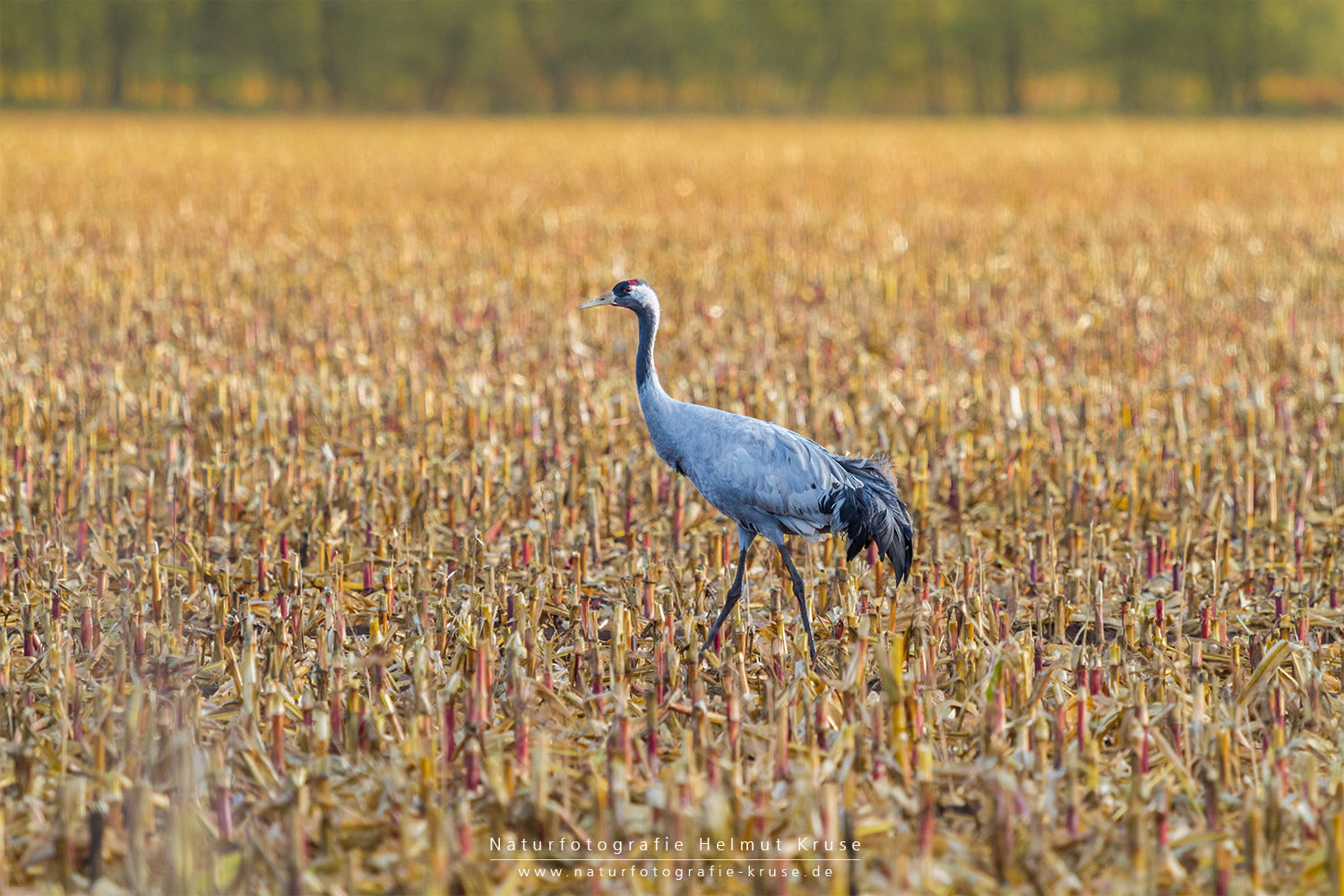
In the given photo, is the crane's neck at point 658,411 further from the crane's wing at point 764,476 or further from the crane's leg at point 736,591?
the crane's leg at point 736,591

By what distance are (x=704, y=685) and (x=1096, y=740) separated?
4.43ft

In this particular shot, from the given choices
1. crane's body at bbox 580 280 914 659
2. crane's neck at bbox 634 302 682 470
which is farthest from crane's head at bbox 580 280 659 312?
crane's body at bbox 580 280 914 659

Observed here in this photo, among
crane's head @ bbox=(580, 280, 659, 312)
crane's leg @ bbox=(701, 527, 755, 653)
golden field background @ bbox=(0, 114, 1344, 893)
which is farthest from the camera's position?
crane's head @ bbox=(580, 280, 659, 312)

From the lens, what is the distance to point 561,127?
45219 millimetres

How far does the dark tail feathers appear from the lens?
5.31 m

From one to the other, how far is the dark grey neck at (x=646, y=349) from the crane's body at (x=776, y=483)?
0.15 ft

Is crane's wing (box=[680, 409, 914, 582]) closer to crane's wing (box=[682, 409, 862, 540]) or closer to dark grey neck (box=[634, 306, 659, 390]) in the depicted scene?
crane's wing (box=[682, 409, 862, 540])

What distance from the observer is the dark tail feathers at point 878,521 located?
17.4 feet

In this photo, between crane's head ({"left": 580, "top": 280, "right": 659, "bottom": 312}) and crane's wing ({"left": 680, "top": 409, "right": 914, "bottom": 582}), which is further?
crane's head ({"left": 580, "top": 280, "right": 659, "bottom": 312})

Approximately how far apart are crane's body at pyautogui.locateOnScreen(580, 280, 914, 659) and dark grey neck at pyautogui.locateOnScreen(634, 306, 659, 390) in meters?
0.05

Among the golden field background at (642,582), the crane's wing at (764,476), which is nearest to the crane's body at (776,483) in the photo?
the crane's wing at (764,476)

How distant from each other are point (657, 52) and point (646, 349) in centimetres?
7571

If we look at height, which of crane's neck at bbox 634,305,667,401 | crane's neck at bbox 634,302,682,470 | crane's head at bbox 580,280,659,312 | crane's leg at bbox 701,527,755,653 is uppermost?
crane's head at bbox 580,280,659,312

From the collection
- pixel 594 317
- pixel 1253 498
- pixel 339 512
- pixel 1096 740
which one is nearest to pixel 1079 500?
pixel 1253 498
